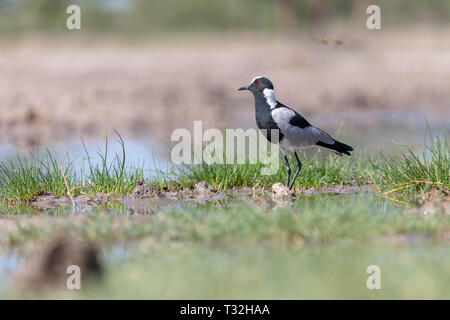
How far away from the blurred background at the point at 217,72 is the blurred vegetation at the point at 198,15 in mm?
108

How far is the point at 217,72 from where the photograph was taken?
22.6 metres

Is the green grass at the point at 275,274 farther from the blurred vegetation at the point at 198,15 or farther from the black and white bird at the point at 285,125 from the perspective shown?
the blurred vegetation at the point at 198,15

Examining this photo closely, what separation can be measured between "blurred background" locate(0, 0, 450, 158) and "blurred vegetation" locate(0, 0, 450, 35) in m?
0.11

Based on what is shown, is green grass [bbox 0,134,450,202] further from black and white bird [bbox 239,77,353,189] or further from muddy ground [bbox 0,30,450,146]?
muddy ground [bbox 0,30,450,146]

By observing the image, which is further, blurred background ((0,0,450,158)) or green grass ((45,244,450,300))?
blurred background ((0,0,450,158))

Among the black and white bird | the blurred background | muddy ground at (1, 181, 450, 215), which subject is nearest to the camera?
muddy ground at (1, 181, 450, 215)

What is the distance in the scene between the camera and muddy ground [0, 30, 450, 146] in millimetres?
16312

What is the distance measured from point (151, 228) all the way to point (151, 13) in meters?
38.1

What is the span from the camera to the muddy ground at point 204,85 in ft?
53.5

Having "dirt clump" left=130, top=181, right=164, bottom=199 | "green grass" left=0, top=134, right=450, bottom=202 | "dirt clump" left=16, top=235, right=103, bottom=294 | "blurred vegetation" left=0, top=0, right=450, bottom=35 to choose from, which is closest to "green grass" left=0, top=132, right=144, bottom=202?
"green grass" left=0, top=134, right=450, bottom=202
